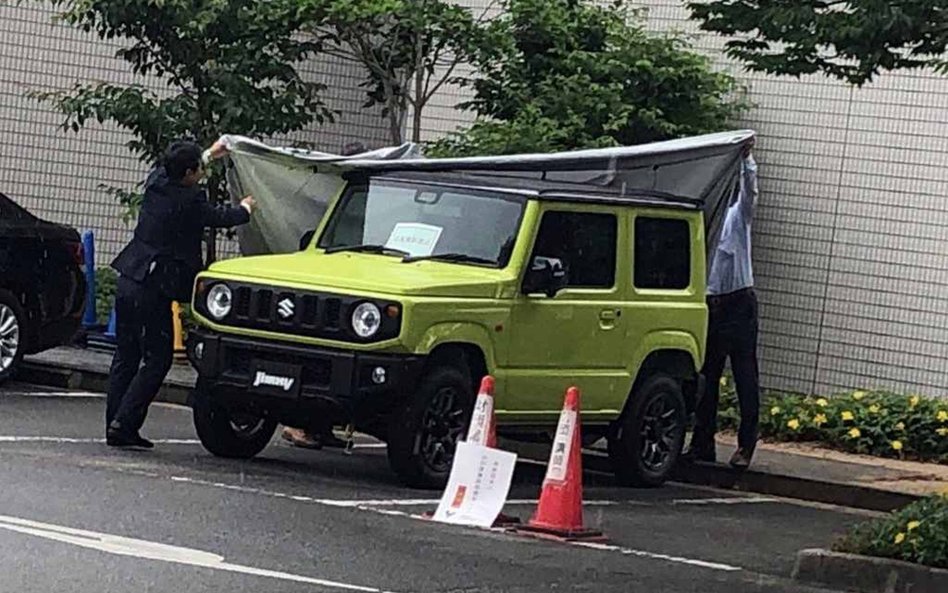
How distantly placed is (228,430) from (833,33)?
199 inches

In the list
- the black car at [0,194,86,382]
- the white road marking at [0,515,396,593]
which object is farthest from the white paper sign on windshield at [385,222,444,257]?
the black car at [0,194,86,382]

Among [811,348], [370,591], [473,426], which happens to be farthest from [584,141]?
[370,591]

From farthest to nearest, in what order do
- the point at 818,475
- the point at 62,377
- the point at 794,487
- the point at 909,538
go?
the point at 62,377
the point at 818,475
the point at 794,487
the point at 909,538

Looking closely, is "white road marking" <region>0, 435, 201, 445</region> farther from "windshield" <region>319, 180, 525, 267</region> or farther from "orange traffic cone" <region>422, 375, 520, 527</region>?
"orange traffic cone" <region>422, 375, 520, 527</region>

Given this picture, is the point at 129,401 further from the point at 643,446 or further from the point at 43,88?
the point at 43,88

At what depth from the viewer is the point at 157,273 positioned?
13.2 m

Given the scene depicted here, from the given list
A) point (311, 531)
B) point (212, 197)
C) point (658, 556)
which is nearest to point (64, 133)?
point (212, 197)

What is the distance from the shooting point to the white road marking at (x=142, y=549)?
8906mm

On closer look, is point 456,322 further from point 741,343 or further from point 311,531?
point 741,343

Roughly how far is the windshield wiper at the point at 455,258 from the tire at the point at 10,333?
4.82 m

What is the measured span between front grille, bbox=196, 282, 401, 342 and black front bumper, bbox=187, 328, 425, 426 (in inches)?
3.9

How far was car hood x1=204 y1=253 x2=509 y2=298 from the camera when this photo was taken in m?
12.2

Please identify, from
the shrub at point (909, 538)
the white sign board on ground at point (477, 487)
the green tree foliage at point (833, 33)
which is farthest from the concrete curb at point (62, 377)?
the shrub at point (909, 538)

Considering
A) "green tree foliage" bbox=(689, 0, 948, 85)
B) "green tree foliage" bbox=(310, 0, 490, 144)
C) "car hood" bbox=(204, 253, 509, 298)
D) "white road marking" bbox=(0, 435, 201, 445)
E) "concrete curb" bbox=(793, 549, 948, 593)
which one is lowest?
"white road marking" bbox=(0, 435, 201, 445)
